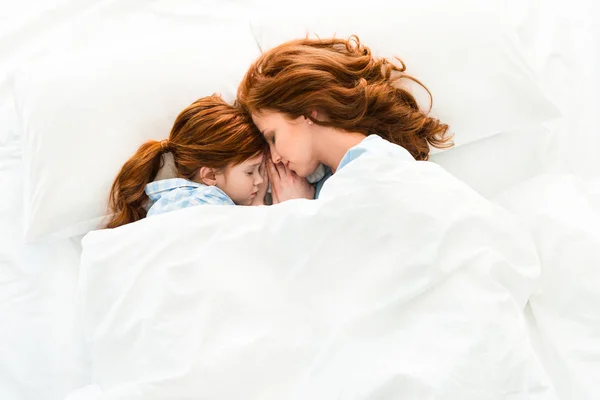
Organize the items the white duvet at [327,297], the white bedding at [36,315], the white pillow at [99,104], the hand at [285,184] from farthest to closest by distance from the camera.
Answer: the hand at [285,184] → the white pillow at [99,104] → the white bedding at [36,315] → the white duvet at [327,297]

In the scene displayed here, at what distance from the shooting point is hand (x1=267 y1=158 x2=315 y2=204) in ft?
4.46

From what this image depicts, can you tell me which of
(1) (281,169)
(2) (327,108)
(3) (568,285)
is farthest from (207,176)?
(3) (568,285)

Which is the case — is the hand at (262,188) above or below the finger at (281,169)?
below

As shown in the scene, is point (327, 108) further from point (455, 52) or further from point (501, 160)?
point (501, 160)

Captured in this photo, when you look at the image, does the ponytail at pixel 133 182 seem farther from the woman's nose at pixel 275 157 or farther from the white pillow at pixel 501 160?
the white pillow at pixel 501 160

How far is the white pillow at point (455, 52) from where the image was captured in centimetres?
137

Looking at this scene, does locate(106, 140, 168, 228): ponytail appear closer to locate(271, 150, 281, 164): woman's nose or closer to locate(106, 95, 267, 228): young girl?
locate(106, 95, 267, 228): young girl

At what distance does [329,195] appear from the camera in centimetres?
111

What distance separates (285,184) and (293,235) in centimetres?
31

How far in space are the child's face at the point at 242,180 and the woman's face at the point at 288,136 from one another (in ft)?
0.19

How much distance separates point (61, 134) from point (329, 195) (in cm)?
54

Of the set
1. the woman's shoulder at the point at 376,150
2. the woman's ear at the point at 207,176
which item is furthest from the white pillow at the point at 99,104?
the woman's shoulder at the point at 376,150

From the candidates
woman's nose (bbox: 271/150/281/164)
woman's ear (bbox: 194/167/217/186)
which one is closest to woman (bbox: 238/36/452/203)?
woman's nose (bbox: 271/150/281/164)

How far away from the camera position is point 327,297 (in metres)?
1.02
